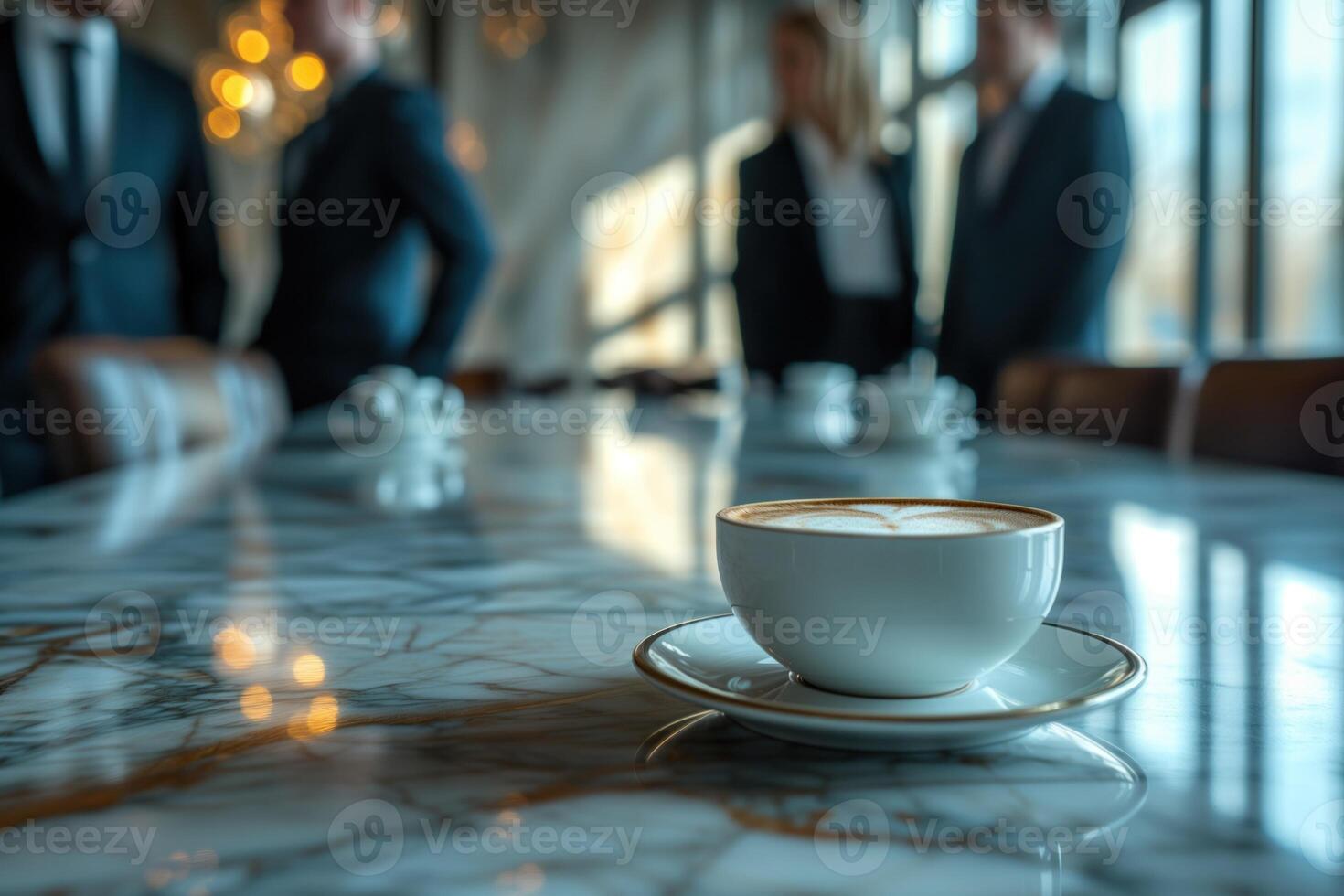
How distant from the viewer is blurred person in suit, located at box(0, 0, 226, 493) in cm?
210

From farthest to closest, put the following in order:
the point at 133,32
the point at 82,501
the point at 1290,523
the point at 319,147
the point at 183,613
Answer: the point at 133,32
the point at 319,147
the point at 82,501
the point at 1290,523
the point at 183,613

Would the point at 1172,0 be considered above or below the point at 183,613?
above

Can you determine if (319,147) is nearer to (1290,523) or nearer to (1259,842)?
(1290,523)

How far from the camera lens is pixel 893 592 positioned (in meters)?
0.28

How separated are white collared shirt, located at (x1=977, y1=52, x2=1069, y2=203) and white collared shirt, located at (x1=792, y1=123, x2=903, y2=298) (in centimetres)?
45

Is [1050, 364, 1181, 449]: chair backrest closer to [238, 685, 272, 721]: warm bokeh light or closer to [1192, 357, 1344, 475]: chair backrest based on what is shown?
[1192, 357, 1344, 475]: chair backrest

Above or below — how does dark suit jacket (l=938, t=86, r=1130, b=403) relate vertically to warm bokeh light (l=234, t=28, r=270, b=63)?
below

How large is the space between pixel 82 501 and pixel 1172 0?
3.13 meters

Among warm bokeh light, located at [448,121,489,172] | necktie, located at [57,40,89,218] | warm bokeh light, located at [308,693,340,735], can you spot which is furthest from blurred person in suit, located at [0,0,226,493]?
warm bokeh light, located at [448,121,489,172]

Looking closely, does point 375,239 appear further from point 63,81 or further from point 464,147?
point 464,147

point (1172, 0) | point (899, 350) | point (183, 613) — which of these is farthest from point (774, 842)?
point (1172, 0)

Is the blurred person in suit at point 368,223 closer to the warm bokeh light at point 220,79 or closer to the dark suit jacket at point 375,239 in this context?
the dark suit jacket at point 375,239

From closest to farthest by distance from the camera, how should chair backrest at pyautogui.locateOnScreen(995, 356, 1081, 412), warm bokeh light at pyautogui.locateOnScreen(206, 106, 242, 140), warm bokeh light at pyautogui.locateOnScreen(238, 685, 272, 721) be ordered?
warm bokeh light at pyautogui.locateOnScreen(238, 685, 272, 721), chair backrest at pyautogui.locateOnScreen(995, 356, 1081, 412), warm bokeh light at pyautogui.locateOnScreen(206, 106, 242, 140)

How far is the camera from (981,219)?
2.49 m
